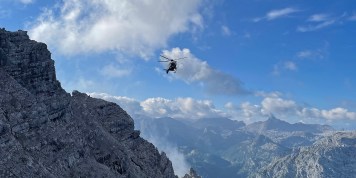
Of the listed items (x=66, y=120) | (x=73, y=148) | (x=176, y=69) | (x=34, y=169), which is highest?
(x=176, y=69)

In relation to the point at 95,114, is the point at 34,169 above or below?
below

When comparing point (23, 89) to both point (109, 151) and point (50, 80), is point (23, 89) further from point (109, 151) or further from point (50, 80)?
point (109, 151)

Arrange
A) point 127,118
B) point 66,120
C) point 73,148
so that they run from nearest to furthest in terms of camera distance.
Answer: point 73,148 → point 66,120 → point 127,118

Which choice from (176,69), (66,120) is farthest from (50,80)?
(176,69)

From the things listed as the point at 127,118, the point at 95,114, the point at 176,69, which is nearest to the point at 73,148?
the point at 176,69

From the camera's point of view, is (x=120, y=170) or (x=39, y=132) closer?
(x=39, y=132)

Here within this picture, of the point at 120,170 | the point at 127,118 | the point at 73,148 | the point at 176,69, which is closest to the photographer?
the point at 176,69

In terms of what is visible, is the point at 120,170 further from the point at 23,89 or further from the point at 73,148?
the point at 23,89
